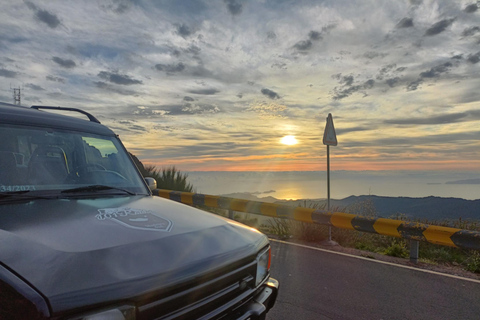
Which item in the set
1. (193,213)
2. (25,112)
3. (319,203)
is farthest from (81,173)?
(319,203)

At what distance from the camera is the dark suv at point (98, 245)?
1436 mm

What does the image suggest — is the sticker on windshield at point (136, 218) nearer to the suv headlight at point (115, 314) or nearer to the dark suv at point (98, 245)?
the dark suv at point (98, 245)

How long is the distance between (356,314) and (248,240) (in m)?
2.42

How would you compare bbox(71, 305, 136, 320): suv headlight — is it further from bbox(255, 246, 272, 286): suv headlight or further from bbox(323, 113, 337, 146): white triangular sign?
bbox(323, 113, 337, 146): white triangular sign

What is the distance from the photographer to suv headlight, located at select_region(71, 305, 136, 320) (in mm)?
1396

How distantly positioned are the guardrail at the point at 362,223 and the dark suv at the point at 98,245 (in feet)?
15.8

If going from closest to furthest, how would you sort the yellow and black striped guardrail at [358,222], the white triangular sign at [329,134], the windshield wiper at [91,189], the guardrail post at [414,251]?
the windshield wiper at [91,189] < the yellow and black striped guardrail at [358,222] < the guardrail post at [414,251] < the white triangular sign at [329,134]

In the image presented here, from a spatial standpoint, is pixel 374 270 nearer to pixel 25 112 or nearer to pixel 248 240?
pixel 248 240

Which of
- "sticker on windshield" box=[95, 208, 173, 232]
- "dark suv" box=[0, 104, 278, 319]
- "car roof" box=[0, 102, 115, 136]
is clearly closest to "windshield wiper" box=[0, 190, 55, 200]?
"dark suv" box=[0, 104, 278, 319]

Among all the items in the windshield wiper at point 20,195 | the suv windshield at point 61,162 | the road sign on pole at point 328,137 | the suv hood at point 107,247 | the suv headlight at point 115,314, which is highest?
the road sign on pole at point 328,137

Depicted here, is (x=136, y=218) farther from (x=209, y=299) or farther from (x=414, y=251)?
(x=414, y=251)

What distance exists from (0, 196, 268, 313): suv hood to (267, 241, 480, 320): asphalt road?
2.08m

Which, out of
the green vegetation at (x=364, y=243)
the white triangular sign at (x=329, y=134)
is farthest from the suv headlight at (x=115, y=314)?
the white triangular sign at (x=329, y=134)

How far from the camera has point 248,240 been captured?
236 centimetres
